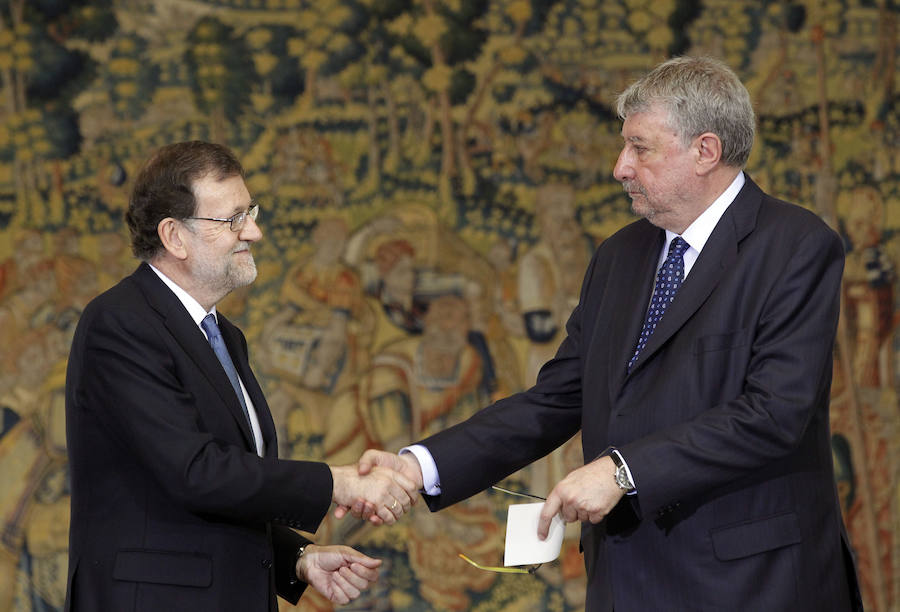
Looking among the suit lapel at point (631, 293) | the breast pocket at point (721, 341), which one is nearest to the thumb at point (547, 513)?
the suit lapel at point (631, 293)

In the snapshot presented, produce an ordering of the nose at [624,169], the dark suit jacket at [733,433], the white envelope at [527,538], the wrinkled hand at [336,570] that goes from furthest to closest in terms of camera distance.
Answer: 1. the wrinkled hand at [336,570]
2. the nose at [624,169]
3. the white envelope at [527,538]
4. the dark suit jacket at [733,433]

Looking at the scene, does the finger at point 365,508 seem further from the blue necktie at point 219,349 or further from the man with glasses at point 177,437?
the blue necktie at point 219,349

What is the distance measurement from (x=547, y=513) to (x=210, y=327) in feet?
4.34

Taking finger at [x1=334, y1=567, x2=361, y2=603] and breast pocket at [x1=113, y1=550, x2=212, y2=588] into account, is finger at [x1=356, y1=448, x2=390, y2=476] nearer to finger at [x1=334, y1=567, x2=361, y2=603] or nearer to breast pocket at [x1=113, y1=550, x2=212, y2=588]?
finger at [x1=334, y1=567, x2=361, y2=603]

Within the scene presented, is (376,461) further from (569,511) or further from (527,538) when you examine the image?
(569,511)

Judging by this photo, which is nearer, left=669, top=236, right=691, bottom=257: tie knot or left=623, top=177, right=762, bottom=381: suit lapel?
left=623, top=177, right=762, bottom=381: suit lapel

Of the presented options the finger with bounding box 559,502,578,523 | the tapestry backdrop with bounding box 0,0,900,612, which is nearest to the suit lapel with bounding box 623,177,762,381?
the finger with bounding box 559,502,578,523

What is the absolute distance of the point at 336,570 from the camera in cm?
389

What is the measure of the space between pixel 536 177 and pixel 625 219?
2.24ft

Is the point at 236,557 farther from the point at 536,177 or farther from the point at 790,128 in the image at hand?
the point at 790,128

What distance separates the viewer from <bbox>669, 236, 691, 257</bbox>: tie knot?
3.68 metres

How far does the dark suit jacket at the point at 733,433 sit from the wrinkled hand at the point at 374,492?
2.32ft

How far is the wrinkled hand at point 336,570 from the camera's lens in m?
3.87

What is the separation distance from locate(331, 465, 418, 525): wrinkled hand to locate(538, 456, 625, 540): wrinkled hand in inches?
29.6
